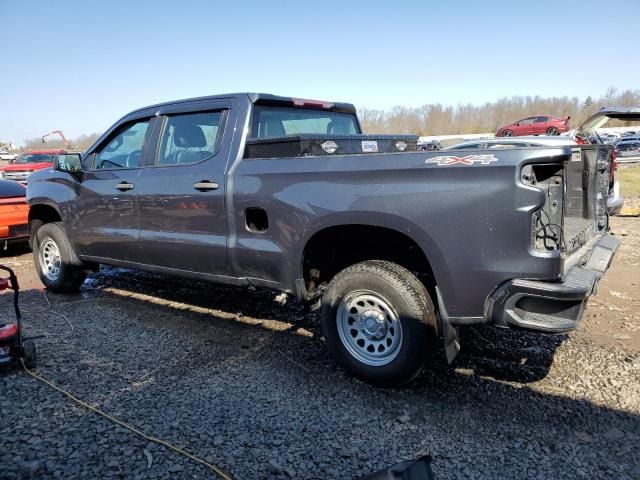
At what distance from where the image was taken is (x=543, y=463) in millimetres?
2490

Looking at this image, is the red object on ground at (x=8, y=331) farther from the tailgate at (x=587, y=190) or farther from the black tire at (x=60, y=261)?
the tailgate at (x=587, y=190)

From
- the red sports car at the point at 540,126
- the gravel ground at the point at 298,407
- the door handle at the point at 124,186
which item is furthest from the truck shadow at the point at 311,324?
the red sports car at the point at 540,126

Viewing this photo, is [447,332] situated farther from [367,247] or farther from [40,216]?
[40,216]

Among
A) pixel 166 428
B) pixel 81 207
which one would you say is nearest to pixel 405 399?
pixel 166 428

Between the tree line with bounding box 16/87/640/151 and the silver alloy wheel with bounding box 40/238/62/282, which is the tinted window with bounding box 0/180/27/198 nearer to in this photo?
the silver alloy wheel with bounding box 40/238/62/282

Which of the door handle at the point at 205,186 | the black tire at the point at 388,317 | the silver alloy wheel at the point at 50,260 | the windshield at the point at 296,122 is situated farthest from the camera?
the silver alloy wheel at the point at 50,260

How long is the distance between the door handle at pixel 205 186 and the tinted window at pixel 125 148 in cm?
99

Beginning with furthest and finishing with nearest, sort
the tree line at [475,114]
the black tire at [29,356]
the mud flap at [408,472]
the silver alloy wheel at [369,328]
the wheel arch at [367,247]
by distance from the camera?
1. the tree line at [475,114]
2. the black tire at [29,356]
3. the silver alloy wheel at [369,328]
4. the wheel arch at [367,247]
5. the mud flap at [408,472]

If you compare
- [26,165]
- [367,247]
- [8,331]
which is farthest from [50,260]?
[26,165]

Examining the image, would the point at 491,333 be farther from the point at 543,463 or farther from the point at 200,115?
the point at 200,115

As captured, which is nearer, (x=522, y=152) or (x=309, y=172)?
(x=522, y=152)

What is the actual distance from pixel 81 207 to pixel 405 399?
3797 mm

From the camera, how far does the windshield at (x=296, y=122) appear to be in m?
4.06

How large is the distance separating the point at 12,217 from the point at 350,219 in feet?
21.4
